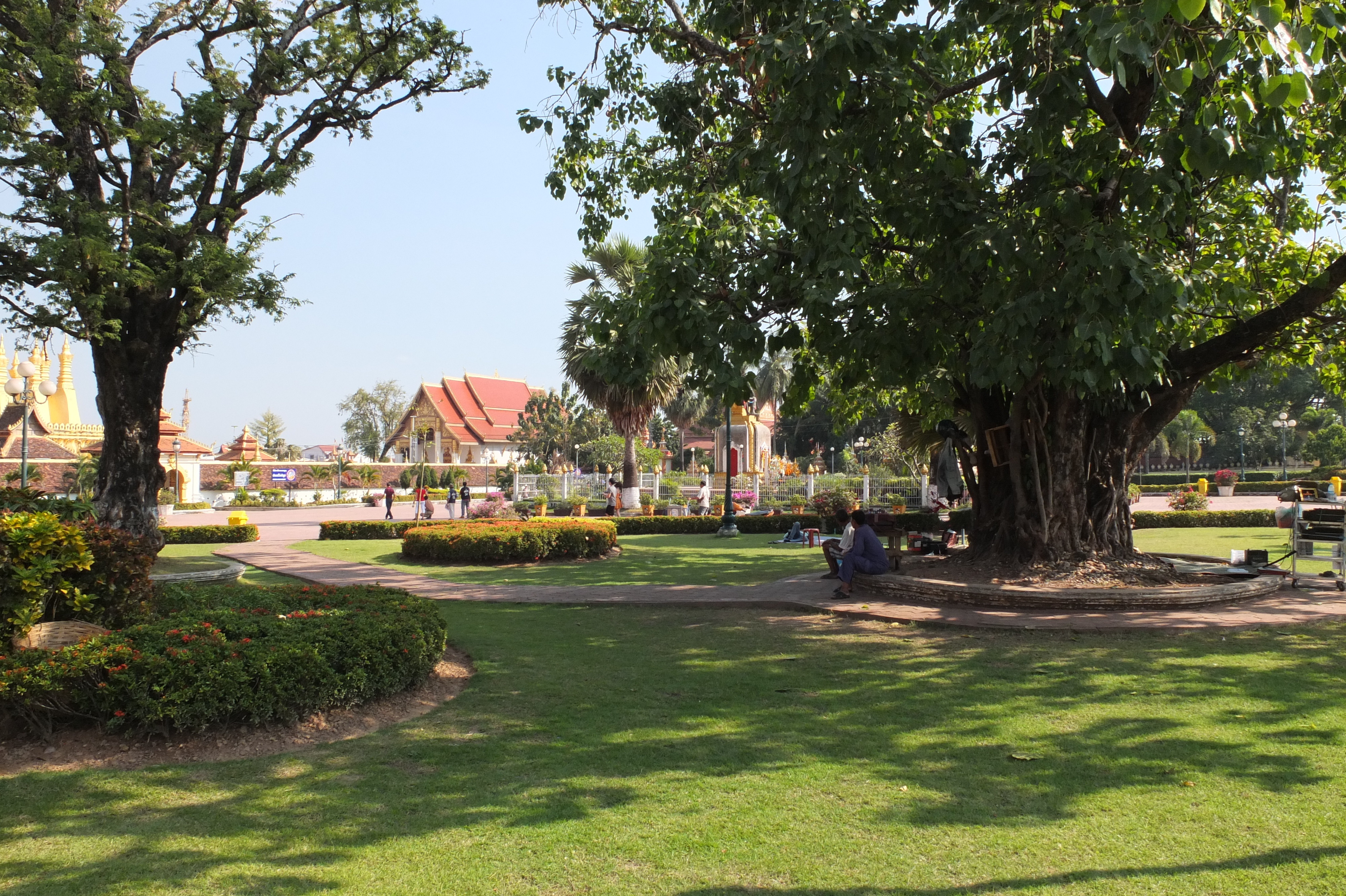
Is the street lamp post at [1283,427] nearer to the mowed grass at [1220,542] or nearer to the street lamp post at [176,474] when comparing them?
the mowed grass at [1220,542]

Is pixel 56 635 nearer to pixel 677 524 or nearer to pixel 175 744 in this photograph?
pixel 175 744

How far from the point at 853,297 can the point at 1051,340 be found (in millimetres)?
1941

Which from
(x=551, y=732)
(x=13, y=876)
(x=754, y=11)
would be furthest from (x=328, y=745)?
(x=754, y=11)

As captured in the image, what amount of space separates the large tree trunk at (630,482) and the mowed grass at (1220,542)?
48.5ft

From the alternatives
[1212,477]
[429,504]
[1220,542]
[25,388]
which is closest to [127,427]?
[25,388]

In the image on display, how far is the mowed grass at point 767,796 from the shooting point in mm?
3363

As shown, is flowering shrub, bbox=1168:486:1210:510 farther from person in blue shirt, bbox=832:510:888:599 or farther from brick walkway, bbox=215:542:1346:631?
person in blue shirt, bbox=832:510:888:599

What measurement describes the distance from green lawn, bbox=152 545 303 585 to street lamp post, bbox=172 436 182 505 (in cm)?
2263

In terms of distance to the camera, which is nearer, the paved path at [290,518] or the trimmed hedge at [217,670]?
the trimmed hedge at [217,670]

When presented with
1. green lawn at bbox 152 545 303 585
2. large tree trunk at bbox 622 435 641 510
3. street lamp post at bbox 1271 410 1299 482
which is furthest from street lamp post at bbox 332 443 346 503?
street lamp post at bbox 1271 410 1299 482

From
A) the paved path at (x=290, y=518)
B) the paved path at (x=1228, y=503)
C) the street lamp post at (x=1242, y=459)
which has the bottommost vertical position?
the paved path at (x=290, y=518)

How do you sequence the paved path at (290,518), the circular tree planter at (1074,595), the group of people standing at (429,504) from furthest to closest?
the group of people standing at (429,504), the paved path at (290,518), the circular tree planter at (1074,595)

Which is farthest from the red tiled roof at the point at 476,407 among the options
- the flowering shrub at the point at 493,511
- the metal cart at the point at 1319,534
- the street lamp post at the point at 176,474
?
the metal cart at the point at 1319,534

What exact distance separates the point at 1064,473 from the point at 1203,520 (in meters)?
16.7
